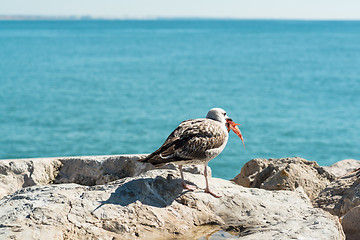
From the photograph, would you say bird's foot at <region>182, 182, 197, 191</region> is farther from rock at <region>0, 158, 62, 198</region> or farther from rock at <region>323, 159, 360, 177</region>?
Answer: rock at <region>323, 159, 360, 177</region>

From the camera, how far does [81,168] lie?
6371 millimetres

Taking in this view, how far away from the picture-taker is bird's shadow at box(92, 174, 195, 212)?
4.70 metres

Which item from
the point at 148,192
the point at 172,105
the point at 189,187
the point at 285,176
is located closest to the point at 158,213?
the point at 148,192

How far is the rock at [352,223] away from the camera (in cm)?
509

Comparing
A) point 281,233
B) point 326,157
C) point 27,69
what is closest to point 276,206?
point 281,233

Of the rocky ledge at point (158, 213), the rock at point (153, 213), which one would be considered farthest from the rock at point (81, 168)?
the rock at point (153, 213)

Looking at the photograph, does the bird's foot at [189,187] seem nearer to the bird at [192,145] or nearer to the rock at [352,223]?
the bird at [192,145]

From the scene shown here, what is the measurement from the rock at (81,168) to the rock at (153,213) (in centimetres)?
114

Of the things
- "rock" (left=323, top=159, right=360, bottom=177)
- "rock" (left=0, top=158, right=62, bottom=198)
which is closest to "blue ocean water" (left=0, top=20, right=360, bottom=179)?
"rock" (left=323, top=159, right=360, bottom=177)

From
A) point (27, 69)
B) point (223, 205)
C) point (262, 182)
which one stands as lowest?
point (27, 69)

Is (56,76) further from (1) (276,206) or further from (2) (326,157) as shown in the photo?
(1) (276,206)

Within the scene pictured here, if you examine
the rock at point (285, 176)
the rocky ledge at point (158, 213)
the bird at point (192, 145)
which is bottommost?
the rock at point (285, 176)

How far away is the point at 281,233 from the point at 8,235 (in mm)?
2283

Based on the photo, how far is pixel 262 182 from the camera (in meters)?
6.60
